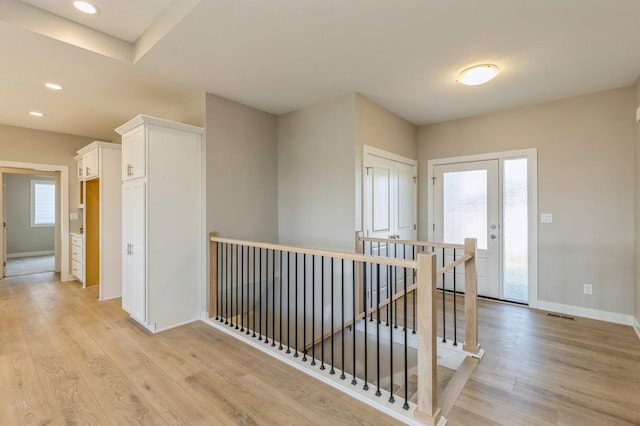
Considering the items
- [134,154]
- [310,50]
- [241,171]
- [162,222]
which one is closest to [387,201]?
[241,171]

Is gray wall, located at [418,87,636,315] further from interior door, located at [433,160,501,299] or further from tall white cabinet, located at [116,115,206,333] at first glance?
tall white cabinet, located at [116,115,206,333]

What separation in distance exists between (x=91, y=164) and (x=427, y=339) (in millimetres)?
5181

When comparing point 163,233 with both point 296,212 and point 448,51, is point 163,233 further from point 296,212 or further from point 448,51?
point 448,51

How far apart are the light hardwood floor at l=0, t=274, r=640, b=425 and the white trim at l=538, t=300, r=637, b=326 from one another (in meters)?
0.19

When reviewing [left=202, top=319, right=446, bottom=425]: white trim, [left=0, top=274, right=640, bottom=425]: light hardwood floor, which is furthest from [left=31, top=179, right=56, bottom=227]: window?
[left=202, top=319, right=446, bottom=425]: white trim

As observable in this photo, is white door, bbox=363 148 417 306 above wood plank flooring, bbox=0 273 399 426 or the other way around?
above

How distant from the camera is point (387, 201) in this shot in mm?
4152

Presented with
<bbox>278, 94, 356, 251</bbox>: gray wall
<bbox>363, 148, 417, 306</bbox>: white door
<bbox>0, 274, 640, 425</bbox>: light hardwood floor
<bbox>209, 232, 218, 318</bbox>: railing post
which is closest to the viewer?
<bbox>0, 274, 640, 425</bbox>: light hardwood floor

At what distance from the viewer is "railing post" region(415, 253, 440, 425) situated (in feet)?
5.73

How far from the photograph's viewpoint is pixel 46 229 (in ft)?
26.0

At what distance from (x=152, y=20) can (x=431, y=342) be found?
125 inches

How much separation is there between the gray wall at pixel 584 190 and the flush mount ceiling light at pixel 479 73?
143 centimetres

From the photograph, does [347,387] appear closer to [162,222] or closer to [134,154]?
[162,222]

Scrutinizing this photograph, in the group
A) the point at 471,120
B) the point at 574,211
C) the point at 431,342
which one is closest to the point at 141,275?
the point at 431,342
